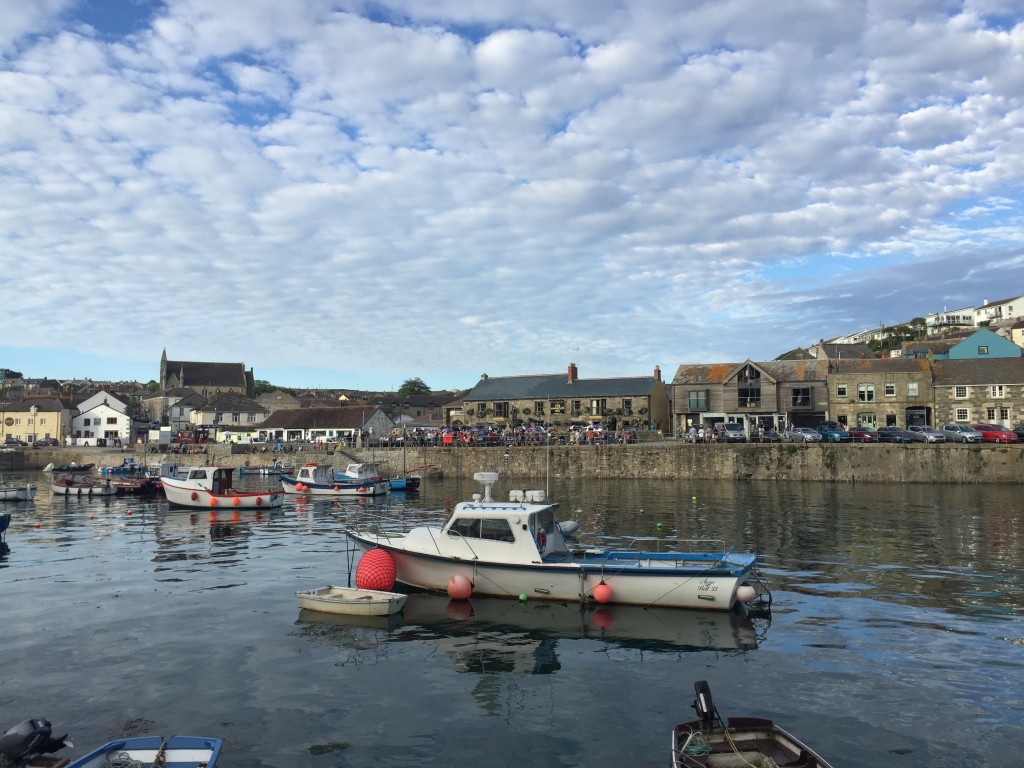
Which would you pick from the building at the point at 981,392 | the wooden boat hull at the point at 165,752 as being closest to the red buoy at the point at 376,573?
the wooden boat hull at the point at 165,752

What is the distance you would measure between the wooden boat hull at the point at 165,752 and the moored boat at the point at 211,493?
118 feet

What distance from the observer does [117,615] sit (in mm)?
18891

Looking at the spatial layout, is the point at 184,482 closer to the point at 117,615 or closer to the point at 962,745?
the point at 117,615

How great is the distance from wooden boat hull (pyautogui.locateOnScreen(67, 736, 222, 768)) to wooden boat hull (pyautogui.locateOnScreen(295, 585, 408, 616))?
892cm

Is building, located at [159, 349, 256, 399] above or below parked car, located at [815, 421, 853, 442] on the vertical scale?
above

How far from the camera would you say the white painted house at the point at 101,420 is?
105750 mm

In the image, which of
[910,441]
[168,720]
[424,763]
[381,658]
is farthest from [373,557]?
[910,441]

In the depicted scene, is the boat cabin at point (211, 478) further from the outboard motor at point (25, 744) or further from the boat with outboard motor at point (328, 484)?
the outboard motor at point (25, 744)

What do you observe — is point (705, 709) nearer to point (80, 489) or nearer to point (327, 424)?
point (80, 489)

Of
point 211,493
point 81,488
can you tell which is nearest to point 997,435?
Result: point 211,493

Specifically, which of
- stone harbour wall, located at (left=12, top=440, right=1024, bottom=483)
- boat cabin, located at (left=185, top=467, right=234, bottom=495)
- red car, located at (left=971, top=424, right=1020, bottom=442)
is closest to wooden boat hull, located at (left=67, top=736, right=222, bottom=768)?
stone harbour wall, located at (left=12, top=440, right=1024, bottom=483)

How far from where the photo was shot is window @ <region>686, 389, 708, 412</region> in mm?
72250

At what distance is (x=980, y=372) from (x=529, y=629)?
63.3 metres

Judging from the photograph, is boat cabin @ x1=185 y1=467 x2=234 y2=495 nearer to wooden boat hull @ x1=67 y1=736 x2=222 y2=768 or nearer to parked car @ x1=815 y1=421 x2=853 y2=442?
wooden boat hull @ x1=67 y1=736 x2=222 y2=768
